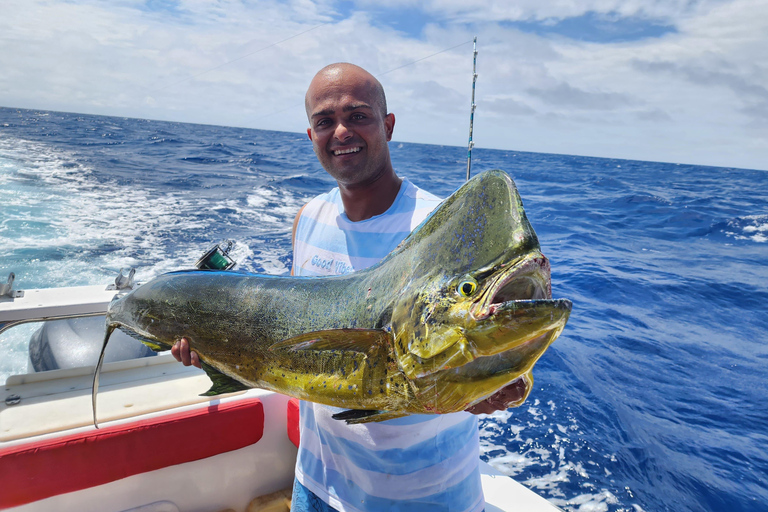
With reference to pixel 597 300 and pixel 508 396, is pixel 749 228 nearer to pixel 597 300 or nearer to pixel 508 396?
pixel 597 300

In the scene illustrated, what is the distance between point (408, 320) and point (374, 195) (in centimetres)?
87

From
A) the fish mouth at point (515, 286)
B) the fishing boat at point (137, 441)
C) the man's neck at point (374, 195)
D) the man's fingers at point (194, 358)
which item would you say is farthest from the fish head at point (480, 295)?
the fishing boat at point (137, 441)

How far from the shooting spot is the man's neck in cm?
187

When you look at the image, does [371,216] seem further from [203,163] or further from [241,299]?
[203,163]

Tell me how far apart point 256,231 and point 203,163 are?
→ 17.8m

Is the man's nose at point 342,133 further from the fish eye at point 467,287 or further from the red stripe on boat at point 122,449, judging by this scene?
the red stripe on boat at point 122,449

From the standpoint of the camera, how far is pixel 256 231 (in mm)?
12172

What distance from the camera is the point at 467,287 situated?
1.01 metres

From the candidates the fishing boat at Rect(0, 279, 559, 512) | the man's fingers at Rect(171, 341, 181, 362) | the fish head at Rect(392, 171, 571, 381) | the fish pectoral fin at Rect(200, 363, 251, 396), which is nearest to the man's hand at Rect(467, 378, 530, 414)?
the fish head at Rect(392, 171, 571, 381)

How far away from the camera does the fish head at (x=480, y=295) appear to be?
0.92m

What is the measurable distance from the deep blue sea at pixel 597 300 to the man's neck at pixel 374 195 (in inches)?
137

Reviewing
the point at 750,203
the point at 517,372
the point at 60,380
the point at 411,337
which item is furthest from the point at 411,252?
the point at 750,203

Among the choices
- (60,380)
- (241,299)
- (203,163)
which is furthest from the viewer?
(203,163)

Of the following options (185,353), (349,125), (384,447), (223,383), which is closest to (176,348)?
(185,353)
